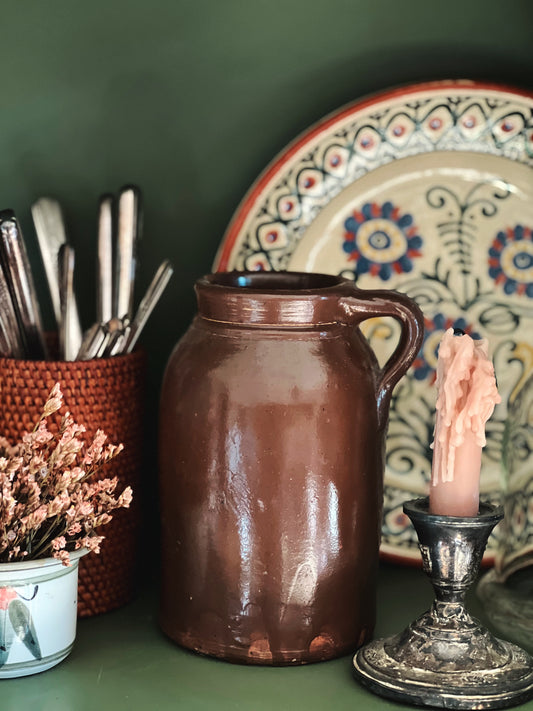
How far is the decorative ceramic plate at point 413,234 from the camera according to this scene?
0.83 metres

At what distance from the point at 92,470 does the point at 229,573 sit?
0.41 ft

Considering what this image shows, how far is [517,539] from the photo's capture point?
2.46 ft

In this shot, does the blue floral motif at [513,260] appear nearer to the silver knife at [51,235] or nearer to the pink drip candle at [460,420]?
the pink drip candle at [460,420]

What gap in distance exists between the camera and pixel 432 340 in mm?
839

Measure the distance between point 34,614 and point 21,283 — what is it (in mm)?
242

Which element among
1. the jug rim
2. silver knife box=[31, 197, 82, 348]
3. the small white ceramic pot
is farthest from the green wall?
the small white ceramic pot

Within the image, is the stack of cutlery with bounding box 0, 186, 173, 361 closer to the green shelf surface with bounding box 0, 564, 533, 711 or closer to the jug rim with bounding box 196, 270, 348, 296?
the jug rim with bounding box 196, 270, 348, 296

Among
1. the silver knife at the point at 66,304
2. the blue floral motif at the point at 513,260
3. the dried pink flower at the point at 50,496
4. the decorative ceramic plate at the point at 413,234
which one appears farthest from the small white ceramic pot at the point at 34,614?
the blue floral motif at the point at 513,260

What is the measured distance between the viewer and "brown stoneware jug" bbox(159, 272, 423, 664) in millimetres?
657

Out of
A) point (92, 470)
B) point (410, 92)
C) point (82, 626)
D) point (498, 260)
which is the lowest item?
point (82, 626)

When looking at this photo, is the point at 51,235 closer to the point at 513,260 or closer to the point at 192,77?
the point at 192,77

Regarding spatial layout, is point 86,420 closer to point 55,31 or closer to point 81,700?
point 81,700

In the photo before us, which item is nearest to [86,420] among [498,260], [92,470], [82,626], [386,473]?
[92,470]

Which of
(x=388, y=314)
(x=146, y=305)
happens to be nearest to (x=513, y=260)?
(x=388, y=314)
